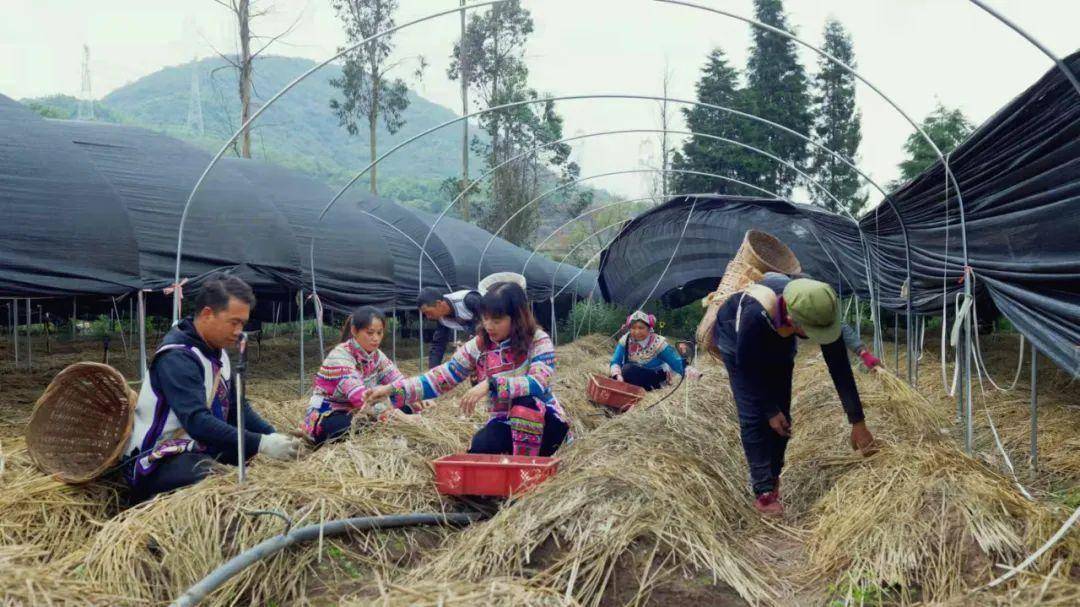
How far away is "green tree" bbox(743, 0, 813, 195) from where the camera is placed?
28.3 metres

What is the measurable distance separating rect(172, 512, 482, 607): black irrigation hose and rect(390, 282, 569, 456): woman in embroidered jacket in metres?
0.61

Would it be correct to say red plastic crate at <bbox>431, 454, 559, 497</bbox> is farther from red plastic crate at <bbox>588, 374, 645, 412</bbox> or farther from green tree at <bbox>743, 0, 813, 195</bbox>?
green tree at <bbox>743, 0, 813, 195</bbox>

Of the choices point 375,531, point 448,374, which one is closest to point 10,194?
point 448,374

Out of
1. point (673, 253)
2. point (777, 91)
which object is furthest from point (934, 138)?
point (673, 253)

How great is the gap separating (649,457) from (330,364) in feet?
5.49

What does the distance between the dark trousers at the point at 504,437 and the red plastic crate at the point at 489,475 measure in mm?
546

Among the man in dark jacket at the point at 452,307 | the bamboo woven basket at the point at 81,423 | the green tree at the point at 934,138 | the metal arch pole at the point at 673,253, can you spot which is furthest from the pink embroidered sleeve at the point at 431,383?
the green tree at the point at 934,138

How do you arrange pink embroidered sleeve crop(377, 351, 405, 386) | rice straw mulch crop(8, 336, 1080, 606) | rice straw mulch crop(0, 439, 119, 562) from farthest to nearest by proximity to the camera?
1. pink embroidered sleeve crop(377, 351, 405, 386)
2. rice straw mulch crop(0, 439, 119, 562)
3. rice straw mulch crop(8, 336, 1080, 606)

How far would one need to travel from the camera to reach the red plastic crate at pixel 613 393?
23.5 feet

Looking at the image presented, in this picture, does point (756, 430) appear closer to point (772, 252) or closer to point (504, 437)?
point (504, 437)

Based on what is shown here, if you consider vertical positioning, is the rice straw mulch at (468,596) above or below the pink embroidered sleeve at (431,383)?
below

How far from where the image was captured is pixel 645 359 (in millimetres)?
7848

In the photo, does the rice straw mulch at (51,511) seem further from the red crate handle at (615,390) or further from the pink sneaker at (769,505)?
the red crate handle at (615,390)

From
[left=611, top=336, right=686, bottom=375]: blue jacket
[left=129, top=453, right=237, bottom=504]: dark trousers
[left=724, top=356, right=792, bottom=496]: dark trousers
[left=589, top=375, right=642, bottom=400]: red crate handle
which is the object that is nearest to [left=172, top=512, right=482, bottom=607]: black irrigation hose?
[left=129, top=453, right=237, bottom=504]: dark trousers
